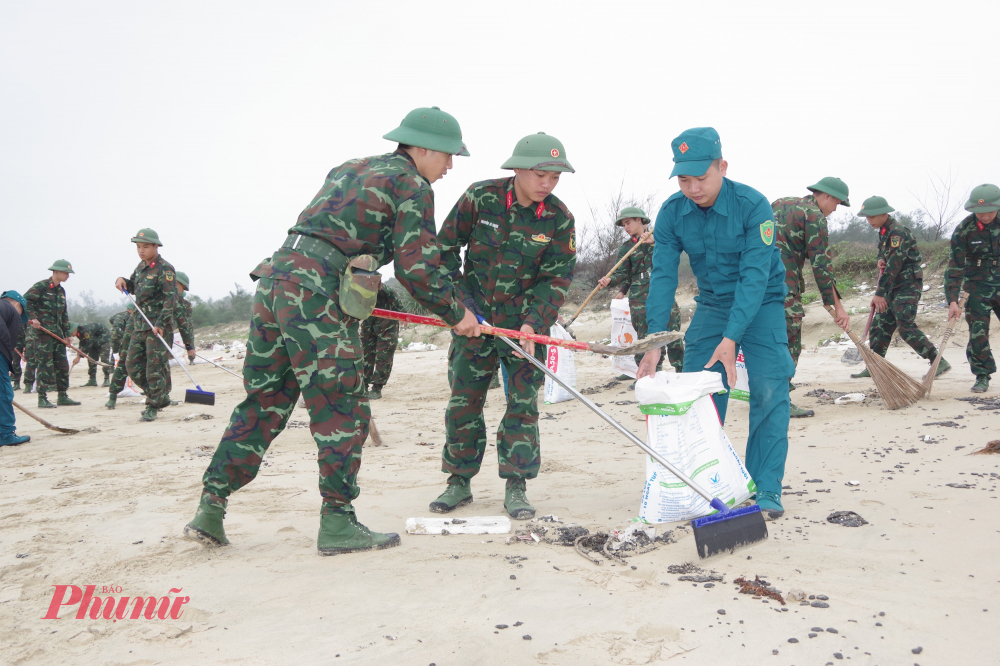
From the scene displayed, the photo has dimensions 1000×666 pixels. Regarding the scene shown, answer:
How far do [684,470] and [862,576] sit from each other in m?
0.85

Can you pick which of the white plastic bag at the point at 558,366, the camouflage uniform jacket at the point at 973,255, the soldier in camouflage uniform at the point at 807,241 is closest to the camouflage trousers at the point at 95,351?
the white plastic bag at the point at 558,366

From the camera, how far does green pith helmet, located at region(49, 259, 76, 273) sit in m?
10.6

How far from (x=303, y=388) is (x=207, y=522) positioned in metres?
0.85

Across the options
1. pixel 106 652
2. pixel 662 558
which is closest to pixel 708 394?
pixel 662 558

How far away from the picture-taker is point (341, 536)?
3.13 metres

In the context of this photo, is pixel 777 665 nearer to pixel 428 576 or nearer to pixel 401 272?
pixel 428 576

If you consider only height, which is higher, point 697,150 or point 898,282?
point 697,150

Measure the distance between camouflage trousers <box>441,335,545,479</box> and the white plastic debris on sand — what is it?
0.36 meters

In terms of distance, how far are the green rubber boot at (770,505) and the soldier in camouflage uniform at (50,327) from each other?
1060 centimetres

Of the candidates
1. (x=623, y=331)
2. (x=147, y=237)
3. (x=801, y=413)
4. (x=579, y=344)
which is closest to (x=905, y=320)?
(x=801, y=413)

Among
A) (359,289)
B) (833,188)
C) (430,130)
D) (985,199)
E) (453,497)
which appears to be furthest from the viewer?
(985,199)

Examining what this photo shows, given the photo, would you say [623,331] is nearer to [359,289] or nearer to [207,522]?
[359,289]

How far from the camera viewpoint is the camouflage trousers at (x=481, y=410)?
12.7 feet

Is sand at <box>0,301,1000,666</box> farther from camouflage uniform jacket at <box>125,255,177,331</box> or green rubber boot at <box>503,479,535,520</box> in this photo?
camouflage uniform jacket at <box>125,255,177,331</box>
